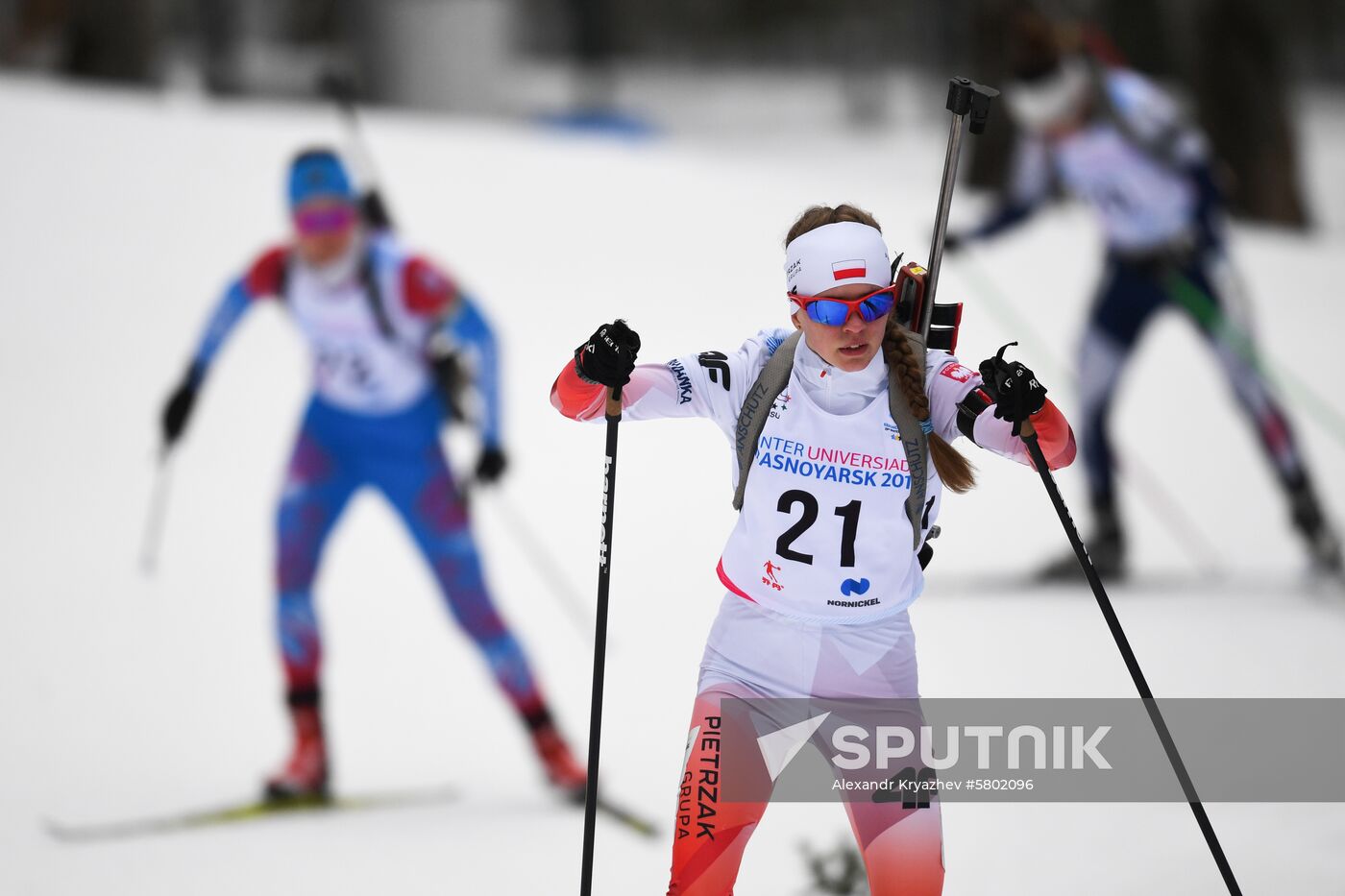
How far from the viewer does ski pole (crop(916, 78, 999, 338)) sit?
296 centimetres

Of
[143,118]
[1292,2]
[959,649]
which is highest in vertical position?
[1292,2]

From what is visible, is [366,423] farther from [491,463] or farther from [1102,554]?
[1102,554]

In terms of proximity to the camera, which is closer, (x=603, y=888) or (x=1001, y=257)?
(x=603, y=888)

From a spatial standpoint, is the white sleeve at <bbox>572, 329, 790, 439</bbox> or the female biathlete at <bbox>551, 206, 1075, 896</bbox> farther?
the white sleeve at <bbox>572, 329, 790, 439</bbox>

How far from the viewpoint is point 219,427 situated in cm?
916

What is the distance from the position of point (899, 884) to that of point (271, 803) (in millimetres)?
2672

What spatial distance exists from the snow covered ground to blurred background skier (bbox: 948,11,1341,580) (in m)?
0.83

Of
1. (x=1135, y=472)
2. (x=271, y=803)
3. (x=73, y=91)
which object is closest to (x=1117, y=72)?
(x=1135, y=472)

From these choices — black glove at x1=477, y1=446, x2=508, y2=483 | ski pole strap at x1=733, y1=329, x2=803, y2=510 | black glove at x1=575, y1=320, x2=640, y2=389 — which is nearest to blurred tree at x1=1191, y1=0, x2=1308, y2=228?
black glove at x1=477, y1=446, x2=508, y2=483

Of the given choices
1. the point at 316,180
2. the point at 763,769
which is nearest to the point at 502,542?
the point at 316,180

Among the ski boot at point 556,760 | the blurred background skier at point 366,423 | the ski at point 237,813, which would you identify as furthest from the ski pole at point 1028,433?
the ski at point 237,813

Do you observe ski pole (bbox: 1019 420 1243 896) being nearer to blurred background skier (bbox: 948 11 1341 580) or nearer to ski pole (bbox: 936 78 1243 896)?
ski pole (bbox: 936 78 1243 896)

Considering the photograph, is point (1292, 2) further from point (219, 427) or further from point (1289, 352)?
point (219, 427)

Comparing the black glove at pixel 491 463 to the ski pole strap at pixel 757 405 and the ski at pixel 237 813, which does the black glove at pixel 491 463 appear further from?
the ski pole strap at pixel 757 405
